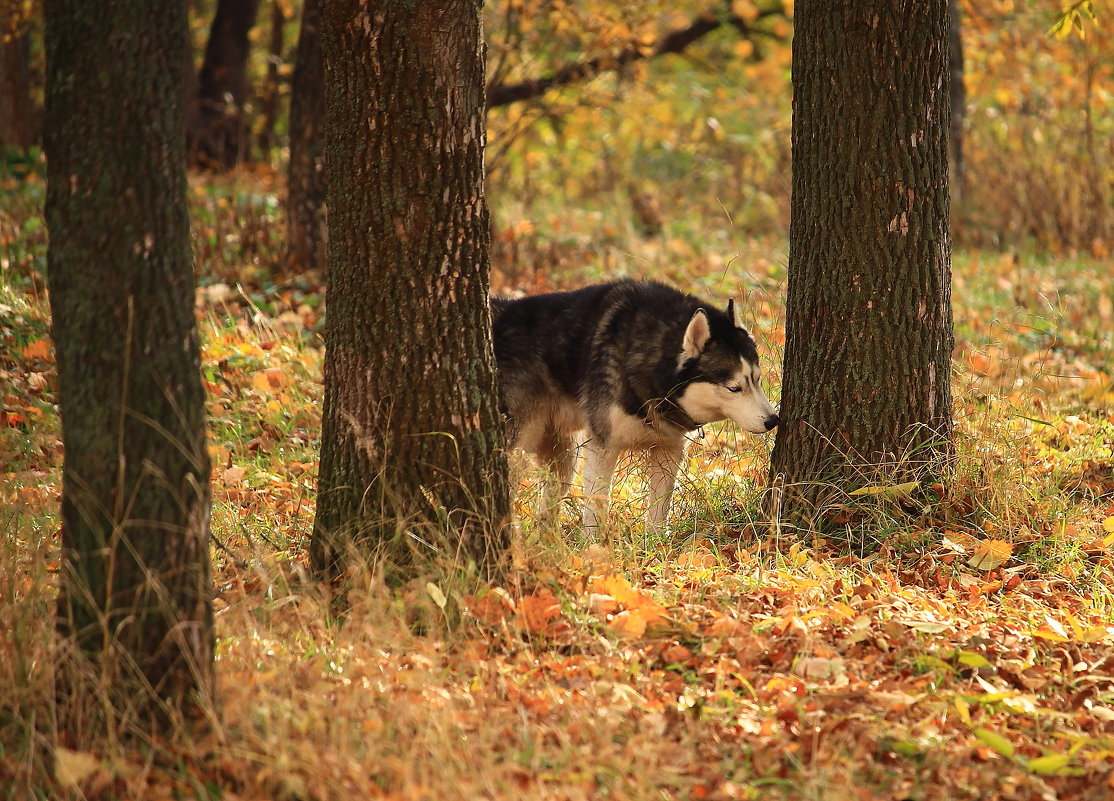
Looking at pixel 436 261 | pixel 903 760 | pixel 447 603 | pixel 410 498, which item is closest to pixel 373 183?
pixel 436 261

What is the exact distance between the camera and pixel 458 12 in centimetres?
436

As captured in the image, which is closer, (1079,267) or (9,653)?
(9,653)

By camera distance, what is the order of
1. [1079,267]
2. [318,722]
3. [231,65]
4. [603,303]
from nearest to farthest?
1. [318,722]
2. [603,303]
3. [1079,267]
4. [231,65]

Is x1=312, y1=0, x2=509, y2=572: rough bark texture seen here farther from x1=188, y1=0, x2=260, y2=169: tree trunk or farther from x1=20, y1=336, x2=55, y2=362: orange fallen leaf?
x1=188, y1=0, x2=260, y2=169: tree trunk

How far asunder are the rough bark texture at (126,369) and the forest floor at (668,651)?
23 centimetres

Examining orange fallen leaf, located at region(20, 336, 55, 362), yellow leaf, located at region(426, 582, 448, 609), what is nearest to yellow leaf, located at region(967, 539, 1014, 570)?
yellow leaf, located at region(426, 582, 448, 609)

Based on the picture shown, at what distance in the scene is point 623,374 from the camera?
250 inches

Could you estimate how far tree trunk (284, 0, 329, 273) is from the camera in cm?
1038

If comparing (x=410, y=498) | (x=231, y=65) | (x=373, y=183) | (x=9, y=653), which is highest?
(x=231, y=65)

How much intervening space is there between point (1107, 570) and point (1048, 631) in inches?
35.1

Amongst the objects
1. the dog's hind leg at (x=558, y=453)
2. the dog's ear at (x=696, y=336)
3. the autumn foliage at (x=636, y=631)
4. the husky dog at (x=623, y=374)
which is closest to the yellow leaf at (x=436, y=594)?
the autumn foliage at (x=636, y=631)

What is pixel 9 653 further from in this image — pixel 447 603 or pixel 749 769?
pixel 749 769

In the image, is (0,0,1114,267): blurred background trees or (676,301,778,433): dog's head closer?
(676,301,778,433): dog's head

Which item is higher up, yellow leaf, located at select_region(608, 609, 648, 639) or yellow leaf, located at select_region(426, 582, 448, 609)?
yellow leaf, located at select_region(426, 582, 448, 609)
